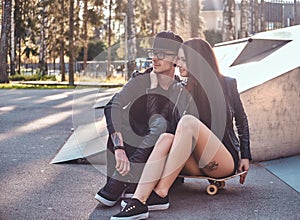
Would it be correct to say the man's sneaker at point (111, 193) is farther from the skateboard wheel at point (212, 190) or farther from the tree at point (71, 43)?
the tree at point (71, 43)

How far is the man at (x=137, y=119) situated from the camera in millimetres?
4387

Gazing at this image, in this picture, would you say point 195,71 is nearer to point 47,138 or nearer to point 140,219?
point 140,219

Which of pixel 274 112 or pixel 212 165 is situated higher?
pixel 274 112

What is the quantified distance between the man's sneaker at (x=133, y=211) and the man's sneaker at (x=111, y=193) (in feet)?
1.09

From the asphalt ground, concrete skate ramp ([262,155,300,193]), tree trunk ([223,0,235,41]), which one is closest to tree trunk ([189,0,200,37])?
tree trunk ([223,0,235,41])

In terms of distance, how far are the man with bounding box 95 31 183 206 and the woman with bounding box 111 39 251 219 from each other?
0.46 ft

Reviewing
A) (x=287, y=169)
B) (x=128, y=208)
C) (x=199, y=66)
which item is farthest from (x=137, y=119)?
(x=287, y=169)

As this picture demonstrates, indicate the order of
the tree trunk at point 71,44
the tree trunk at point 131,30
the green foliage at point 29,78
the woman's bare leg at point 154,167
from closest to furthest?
the woman's bare leg at point 154,167
the tree trunk at point 131,30
the tree trunk at point 71,44
the green foliage at point 29,78

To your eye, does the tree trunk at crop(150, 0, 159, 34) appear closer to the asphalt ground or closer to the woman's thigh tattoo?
the asphalt ground

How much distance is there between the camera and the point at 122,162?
4348mm

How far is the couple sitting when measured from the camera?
4.27 metres

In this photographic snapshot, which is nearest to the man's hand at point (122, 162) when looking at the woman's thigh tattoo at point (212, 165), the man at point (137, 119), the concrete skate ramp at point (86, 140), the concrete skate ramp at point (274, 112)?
the man at point (137, 119)

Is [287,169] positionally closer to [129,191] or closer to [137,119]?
[137,119]

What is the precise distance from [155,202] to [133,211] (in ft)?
0.99
